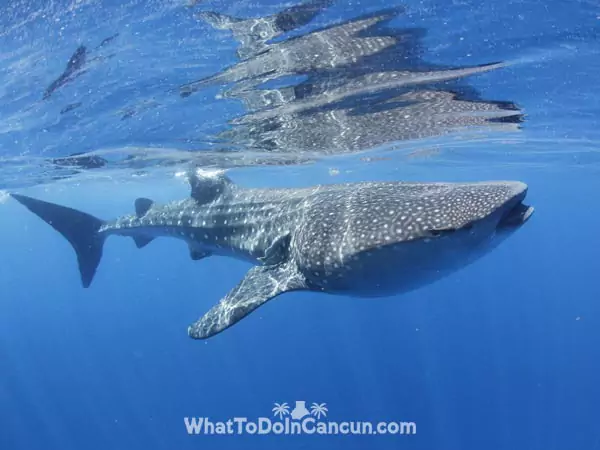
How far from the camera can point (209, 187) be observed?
10.1 metres

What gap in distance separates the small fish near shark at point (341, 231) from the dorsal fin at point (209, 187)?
0.07 feet

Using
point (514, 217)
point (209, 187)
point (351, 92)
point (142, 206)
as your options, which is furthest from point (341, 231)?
point (142, 206)

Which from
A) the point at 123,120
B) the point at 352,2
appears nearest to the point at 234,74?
the point at 352,2

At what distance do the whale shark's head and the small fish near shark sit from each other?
0.04 feet

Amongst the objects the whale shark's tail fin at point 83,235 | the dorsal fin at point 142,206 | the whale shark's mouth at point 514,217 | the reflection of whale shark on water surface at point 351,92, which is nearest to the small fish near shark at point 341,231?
the whale shark's mouth at point 514,217

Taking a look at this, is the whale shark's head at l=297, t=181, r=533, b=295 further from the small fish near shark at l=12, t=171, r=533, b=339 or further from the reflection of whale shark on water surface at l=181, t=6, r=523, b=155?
the reflection of whale shark on water surface at l=181, t=6, r=523, b=155

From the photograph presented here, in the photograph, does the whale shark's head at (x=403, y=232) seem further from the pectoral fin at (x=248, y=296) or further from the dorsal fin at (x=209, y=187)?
the dorsal fin at (x=209, y=187)

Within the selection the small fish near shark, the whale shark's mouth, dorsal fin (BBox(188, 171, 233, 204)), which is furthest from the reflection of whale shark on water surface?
the whale shark's mouth

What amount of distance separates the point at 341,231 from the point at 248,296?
1657 millimetres

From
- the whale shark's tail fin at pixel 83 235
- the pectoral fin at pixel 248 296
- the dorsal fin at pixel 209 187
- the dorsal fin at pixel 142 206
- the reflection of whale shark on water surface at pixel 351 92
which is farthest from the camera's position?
the dorsal fin at pixel 142 206

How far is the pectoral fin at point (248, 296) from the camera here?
6414 millimetres

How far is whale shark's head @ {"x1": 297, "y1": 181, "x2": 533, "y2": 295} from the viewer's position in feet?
14.9

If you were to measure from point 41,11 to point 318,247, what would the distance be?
16.7 ft

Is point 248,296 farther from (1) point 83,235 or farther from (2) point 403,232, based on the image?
(1) point 83,235
